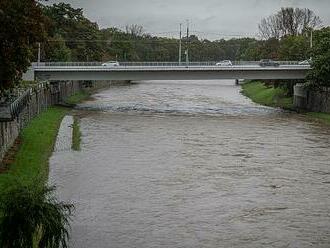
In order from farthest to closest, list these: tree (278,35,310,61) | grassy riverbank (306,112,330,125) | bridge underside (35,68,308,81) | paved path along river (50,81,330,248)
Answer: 1. tree (278,35,310,61)
2. bridge underside (35,68,308,81)
3. grassy riverbank (306,112,330,125)
4. paved path along river (50,81,330,248)

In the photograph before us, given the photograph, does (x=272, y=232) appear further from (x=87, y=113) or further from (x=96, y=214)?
(x=87, y=113)

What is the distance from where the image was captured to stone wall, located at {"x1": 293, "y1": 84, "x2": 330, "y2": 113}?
2591 inches

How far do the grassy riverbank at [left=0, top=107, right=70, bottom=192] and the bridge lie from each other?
59.2ft

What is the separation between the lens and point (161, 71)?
246ft

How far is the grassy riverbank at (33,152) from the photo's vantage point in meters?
28.1

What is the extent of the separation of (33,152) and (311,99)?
141ft

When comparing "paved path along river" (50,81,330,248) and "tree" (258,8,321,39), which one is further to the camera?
"tree" (258,8,321,39)

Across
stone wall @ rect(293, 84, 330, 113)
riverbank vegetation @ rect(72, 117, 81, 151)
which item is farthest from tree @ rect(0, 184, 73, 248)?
stone wall @ rect(293, 84, 330, 113)

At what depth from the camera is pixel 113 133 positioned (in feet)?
166

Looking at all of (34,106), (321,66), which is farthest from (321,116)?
(34,106)

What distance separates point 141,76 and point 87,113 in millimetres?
→ 11136

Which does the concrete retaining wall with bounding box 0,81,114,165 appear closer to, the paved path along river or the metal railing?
the metal railing

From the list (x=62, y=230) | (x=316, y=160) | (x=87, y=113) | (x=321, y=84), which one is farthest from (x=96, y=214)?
(x=321, y=84)

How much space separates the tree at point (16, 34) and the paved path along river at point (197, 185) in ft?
18.8
